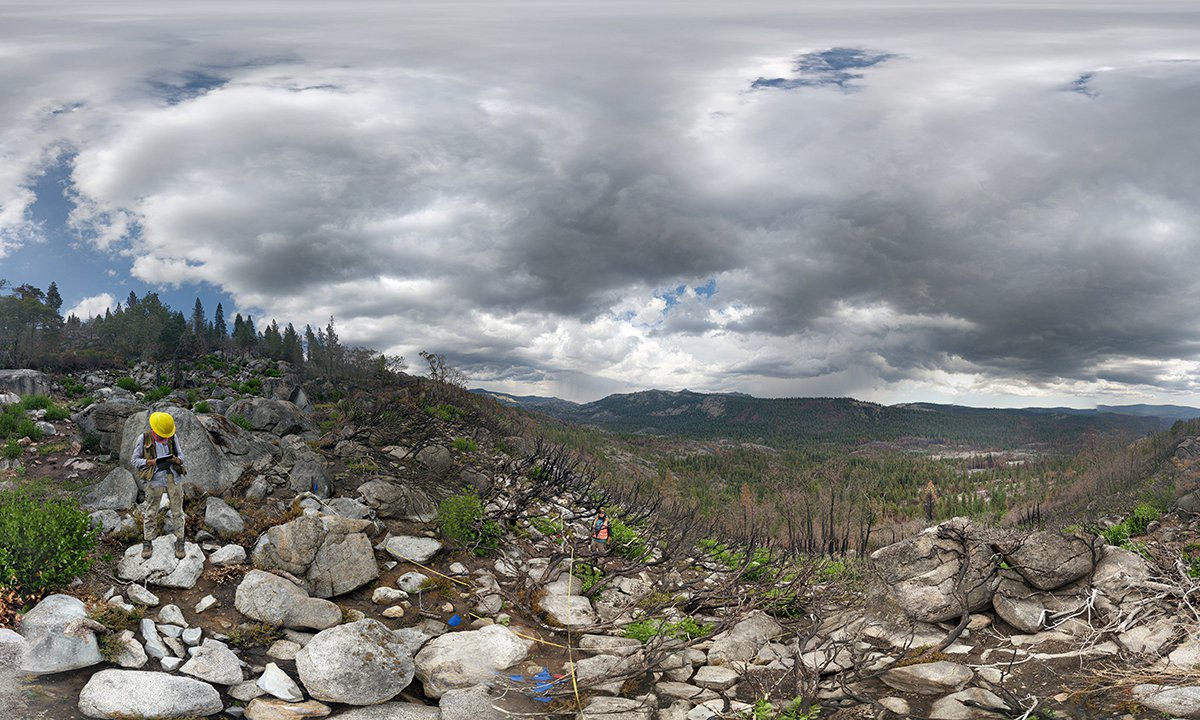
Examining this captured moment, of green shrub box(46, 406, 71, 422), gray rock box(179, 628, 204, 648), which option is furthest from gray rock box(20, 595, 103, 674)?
green shrub box(46, 406, 71, 422)

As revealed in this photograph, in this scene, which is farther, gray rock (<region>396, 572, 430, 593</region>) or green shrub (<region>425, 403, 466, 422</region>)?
green shrub (<region>425, 403, 466, 422</region>)

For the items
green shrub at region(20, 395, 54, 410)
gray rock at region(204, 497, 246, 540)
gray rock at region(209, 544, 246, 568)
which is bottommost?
gray rock at region(209, 544, 246, 568)

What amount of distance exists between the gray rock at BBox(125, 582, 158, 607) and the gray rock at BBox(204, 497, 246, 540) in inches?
72.0

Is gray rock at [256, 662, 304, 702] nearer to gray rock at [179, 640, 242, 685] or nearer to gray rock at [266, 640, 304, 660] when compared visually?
gray rock at [179, 640, 242, 685]

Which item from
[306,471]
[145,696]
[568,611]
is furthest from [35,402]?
[568,611]

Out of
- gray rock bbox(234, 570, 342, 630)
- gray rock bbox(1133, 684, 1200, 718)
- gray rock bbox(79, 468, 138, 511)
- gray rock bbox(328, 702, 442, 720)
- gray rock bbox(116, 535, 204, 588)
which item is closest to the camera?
gray rock bbox(1133, 684, 1200, 718)

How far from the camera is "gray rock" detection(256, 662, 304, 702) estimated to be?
712cm

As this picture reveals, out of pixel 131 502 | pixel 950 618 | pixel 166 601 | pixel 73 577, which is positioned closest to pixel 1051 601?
pixel 950 618

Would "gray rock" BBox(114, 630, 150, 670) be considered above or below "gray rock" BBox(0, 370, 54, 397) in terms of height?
below

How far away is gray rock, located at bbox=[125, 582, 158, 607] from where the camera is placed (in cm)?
832

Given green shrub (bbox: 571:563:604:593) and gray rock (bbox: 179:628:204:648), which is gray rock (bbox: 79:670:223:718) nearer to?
gray rock (bbox: 179:628:204:648)

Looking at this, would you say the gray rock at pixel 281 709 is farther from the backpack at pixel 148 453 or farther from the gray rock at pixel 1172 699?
the gray rock at pixel 1172 699

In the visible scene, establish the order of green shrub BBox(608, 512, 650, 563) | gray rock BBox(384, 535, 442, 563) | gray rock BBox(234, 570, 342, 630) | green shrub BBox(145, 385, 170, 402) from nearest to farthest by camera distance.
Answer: gray rock BBox(234, 570, 342, 630) → gray rock BBox(384, 535, 442, 563) → green shrub BBox(608, 512, 650, 563) → green shrub BBox(145, 385, 170, 402)

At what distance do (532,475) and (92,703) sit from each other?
1105cm
